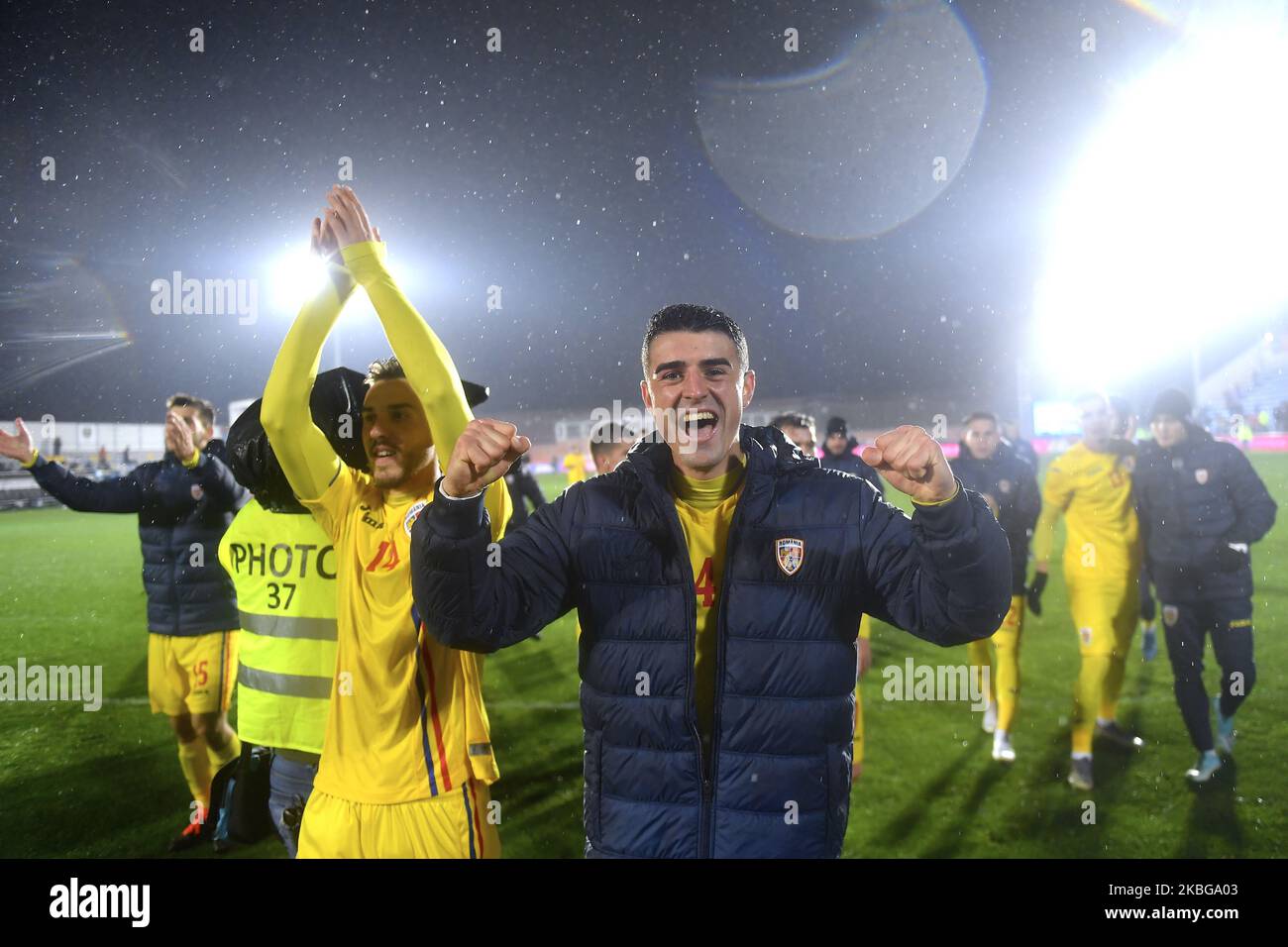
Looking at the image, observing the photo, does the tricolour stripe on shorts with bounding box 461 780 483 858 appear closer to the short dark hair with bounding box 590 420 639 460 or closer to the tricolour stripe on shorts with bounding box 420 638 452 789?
the tricolour stripe on shorts with bounding box 420 638 452 789

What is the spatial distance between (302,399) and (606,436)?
1.99 metres

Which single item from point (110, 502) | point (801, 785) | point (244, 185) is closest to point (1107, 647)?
point (801, 785)

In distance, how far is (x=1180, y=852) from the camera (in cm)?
305

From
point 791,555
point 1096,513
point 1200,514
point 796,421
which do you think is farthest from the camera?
point 796,421

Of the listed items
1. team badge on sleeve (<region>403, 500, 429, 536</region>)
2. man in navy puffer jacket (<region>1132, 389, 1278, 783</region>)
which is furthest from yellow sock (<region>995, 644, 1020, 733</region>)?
team badge on sleeve (<region>403, 500, 429, 536</region>)

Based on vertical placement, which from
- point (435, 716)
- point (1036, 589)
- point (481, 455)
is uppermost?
point (481, 455)

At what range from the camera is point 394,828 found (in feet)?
5.78

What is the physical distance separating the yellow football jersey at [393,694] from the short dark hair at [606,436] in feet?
5.58

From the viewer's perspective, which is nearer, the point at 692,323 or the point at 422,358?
the point at 692,323

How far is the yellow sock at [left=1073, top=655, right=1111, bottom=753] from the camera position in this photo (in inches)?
147

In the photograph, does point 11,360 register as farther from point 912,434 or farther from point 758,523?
point 912,434

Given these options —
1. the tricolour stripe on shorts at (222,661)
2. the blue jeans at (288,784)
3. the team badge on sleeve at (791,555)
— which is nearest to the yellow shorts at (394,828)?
the blue jeans at (288,784)

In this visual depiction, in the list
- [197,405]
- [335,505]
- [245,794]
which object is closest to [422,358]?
[335,505]

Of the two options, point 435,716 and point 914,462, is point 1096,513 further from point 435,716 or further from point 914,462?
point 435,716
